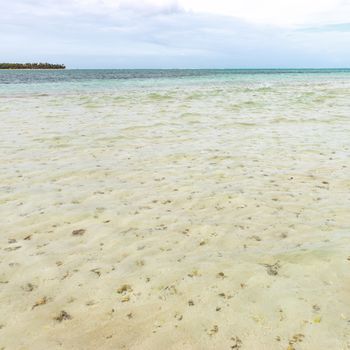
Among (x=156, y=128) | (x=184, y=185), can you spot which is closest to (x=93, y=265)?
(x=184, y=185)

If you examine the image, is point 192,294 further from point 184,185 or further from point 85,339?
point 184,185

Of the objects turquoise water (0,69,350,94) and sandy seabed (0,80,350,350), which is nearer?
sandy seabed (0,80,350,350)

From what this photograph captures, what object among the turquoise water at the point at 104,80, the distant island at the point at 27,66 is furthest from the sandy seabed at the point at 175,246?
the distant island at the point at 27,66

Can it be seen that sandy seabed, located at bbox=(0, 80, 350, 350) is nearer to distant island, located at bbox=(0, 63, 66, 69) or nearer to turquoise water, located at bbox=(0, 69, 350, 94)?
turquoise water, located at bbox=(0, 69, 350, 94)

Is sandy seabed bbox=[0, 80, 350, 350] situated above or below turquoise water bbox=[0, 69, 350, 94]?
below

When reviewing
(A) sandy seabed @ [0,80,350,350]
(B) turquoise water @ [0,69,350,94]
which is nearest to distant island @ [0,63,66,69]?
(B) turquoise water @ [0,69,350,94]

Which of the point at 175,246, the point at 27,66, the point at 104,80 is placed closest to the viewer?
the point at 175,246

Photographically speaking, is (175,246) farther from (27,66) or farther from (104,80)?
(27,66)

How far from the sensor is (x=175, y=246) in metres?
5.20

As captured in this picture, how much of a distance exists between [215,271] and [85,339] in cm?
169

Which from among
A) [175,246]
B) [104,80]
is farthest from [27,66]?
[175,246]

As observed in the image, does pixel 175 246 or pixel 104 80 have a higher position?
pixel 104 80

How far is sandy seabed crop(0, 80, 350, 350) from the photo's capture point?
364cm

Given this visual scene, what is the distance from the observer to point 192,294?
4164mm
